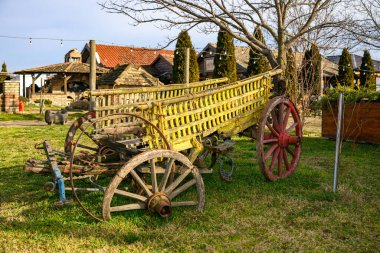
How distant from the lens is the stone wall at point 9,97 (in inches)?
770

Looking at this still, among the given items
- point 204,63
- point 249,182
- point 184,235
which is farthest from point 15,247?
point 204,63

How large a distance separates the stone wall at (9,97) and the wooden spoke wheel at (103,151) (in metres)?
15.9

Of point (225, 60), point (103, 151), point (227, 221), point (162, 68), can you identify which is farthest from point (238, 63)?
point (227, 221)

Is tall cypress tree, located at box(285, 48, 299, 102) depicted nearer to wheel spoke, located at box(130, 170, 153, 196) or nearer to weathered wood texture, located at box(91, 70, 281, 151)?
weathered wood texture, located at box(91, 70, 281, 151)

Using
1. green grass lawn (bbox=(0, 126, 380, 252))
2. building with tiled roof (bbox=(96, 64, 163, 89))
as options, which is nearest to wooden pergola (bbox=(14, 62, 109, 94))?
building with tiled roof (bbox=(96, 64, 163, 89))

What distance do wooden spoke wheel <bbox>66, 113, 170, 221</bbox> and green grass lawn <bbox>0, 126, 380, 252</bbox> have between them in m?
0.33

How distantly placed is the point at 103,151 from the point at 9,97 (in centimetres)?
1625

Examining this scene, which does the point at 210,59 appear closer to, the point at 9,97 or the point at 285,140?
the point at 9,97

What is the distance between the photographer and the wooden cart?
12.6ft

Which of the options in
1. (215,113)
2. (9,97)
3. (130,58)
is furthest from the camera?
(130,58)

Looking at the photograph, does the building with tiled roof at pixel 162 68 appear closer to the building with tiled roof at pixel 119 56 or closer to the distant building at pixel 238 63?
the building with tiled roof at pixel 119 56

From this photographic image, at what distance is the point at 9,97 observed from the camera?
1964cm

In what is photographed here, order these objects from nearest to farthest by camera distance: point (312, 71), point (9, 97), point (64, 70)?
point (312, 71) → point (9, 97) → point (64, 70)

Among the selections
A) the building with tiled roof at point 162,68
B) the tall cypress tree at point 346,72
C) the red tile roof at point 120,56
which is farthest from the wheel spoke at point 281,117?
the red tile roof at point 120,56
